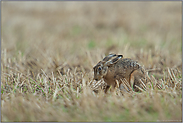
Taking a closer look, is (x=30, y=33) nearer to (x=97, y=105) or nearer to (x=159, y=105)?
(x=97, y=105)

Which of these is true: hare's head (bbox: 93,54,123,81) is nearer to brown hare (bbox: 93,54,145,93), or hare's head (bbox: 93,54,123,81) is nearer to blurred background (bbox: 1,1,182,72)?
brown hare (bbox: 93,54,145,93)

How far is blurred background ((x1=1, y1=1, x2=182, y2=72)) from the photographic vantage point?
17.8 ft

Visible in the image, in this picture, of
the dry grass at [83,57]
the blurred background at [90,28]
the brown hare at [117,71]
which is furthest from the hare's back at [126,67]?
the blurred background at [90,28]

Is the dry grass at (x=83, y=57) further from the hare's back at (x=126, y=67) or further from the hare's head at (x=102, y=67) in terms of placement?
the hare's back at (x=126, y=67)

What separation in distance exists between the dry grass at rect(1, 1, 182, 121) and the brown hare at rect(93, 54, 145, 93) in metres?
0.18

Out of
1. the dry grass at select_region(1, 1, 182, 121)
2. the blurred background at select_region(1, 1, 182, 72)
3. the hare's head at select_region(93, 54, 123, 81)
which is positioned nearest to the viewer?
the dry grass at select_region(1, 1, 182, 121)

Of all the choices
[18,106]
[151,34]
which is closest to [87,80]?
[18,106]

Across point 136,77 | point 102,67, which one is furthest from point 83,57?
point 136,77

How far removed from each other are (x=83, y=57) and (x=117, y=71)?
203cm

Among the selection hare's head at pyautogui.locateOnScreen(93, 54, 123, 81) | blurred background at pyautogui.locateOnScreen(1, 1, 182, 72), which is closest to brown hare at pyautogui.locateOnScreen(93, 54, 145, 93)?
hare's head at pyautogui.locateOnScreen(93, 54, 123, 81)

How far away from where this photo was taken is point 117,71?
279 centimetres

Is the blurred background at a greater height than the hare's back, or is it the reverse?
the blurred background

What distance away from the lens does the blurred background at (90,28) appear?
5.43 meters

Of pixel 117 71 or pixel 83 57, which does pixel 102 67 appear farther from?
pixel 83 57
